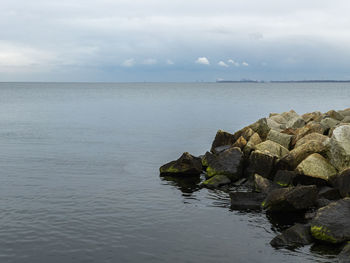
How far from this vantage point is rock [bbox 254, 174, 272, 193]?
74.6 feet

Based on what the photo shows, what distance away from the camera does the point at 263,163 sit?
82.7ft

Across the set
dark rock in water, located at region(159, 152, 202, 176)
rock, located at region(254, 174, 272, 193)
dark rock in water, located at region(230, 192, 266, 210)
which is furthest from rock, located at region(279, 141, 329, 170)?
dark rock in water, located at region(159, 152, 202, 176)

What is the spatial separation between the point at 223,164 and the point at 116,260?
44.4ft

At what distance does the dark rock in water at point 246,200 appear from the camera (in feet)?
68.0

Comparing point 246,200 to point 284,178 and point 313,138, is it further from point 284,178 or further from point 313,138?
point 313,138

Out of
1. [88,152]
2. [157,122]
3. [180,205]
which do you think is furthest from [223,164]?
[157,122]

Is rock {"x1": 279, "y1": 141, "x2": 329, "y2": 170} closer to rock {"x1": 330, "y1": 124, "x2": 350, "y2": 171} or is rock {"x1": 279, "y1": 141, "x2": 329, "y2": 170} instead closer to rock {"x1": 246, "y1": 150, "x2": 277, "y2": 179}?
rock {"x1": 330, "y1": 124, "x2": 350, "y2": 171}

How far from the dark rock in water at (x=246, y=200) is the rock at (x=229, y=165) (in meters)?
4.59

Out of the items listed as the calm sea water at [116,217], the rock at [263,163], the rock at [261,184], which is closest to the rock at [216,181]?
the calm sea water at [116,217]

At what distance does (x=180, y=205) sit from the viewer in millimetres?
21109

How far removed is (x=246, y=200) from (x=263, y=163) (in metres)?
4.73

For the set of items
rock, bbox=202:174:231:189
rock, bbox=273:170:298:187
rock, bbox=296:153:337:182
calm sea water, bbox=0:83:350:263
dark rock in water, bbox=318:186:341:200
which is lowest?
calm sea water, bbox=0:83:350:263

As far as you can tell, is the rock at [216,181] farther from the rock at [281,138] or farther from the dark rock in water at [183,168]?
the rock at [281,138]

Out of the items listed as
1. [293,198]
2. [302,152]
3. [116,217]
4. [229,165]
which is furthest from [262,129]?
[116,217]
